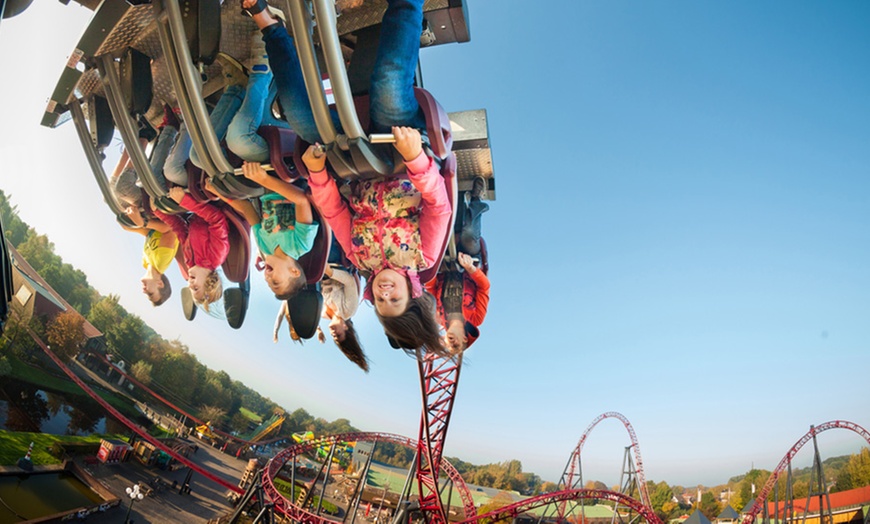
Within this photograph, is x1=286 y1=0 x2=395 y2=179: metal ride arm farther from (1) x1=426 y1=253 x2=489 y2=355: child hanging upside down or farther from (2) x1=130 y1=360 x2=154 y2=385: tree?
(2) x1=130 y1=360 x2=154 y2=385: tree

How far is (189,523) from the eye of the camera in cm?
882

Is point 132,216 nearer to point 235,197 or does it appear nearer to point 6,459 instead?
point 235,197

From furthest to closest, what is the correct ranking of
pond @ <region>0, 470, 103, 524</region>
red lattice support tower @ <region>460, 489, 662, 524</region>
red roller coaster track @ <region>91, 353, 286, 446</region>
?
red roller coaster track @ <region>91, 353, 286, 446</region> → red lattice support tower @ <region>460, 489, 662, 524</region> → pond @ <region>0, 470, 103, 524</region>

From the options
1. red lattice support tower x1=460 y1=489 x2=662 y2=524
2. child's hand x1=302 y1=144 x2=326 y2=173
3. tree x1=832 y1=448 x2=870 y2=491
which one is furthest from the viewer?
tree x1=832 y1=448 x2=870 y2=491

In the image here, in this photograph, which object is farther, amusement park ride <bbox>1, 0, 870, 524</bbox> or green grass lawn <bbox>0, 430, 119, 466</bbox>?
green grass lawn <bbox>0, 430, 119, 466</bbox>

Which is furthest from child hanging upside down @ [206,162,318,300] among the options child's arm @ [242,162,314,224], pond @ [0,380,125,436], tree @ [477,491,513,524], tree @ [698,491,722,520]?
tree @ [698,491,722,520]

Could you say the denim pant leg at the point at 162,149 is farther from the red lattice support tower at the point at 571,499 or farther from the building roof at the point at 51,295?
the red lattice support tower at the point at 571,499

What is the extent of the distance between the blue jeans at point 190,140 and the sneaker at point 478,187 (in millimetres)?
1140

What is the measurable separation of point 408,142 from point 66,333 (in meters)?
12.2

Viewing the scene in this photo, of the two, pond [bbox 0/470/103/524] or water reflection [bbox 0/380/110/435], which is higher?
water reflection [bbox 0/380/110/435]

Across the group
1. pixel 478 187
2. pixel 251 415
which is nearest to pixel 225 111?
pixel 478 187

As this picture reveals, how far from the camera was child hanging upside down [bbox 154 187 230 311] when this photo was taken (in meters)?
2.06

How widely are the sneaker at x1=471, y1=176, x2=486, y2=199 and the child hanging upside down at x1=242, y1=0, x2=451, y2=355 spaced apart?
27.8 inches

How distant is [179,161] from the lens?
5.93ft
